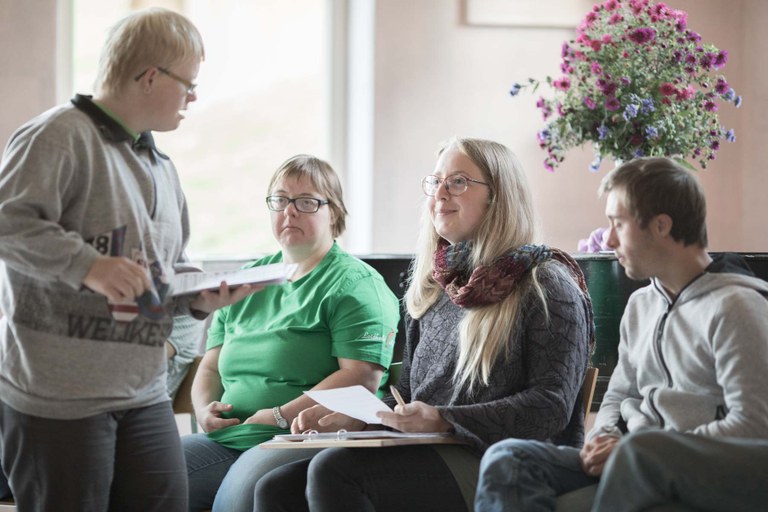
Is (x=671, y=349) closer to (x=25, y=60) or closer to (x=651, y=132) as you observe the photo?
(x=651, y=132)

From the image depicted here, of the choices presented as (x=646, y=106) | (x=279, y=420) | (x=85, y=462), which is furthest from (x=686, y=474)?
(x=646, y=106)

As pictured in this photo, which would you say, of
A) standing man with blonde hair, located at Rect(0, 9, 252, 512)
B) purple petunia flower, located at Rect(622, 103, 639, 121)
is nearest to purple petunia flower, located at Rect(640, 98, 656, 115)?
purple petunia flower, located at Rect(622, 103, 639, 121)

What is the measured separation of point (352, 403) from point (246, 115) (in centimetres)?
206

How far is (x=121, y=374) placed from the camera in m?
1.68

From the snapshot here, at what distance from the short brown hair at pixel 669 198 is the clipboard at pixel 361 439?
1.96 ft

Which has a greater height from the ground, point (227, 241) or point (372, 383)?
point (227, 241)

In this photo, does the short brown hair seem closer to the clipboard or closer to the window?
the clipboard

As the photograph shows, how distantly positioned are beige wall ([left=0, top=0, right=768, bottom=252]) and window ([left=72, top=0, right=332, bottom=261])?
40 centimetres

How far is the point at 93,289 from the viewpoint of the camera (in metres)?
1.59

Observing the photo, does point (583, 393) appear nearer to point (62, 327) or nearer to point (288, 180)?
point (288, 180)

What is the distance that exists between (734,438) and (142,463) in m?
1.02

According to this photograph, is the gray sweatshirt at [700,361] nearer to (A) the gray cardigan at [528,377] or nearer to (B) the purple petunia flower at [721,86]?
(A) the gray cardigan at [528,377]

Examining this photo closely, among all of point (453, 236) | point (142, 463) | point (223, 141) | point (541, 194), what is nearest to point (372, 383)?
point (453, 236)

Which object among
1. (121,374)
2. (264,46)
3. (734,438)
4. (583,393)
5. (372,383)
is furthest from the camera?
(264,46)
